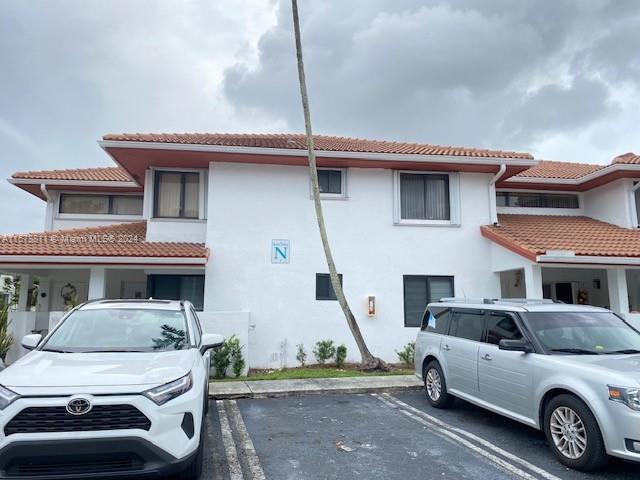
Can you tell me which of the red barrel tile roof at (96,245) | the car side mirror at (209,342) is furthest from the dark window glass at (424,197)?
the car side mirror at (209,342)

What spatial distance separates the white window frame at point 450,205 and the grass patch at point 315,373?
4.02m

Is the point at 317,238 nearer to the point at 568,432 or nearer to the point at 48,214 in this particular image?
the point at 568,432

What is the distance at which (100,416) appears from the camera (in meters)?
3.77

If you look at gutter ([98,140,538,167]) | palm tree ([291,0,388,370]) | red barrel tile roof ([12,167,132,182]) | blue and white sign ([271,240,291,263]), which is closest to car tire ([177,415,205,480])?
palm tree ([291,0,388,370])

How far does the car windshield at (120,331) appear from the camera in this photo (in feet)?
16.6

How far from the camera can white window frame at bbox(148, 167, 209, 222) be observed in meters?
12.7

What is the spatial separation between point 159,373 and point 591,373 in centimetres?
432

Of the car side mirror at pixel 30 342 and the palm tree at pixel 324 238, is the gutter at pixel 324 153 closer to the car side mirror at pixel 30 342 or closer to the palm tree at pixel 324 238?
the palm tree at pixel 324 238

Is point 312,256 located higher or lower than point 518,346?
higher

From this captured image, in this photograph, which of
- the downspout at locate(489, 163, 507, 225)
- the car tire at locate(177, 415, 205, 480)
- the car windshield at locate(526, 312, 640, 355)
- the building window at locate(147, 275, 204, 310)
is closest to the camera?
the car tire at locate(177, 415, 205, 480)

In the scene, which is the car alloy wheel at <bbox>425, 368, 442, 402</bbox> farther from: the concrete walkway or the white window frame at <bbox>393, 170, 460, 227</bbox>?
the white window frame at <bbox>393, 170, 460, 227</bbox>

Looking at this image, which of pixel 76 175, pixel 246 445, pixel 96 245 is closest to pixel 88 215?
pixel 76 175

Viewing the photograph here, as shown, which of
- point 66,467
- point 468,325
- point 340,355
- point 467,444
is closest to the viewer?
point 66,467

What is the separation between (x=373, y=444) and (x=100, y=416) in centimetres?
335
